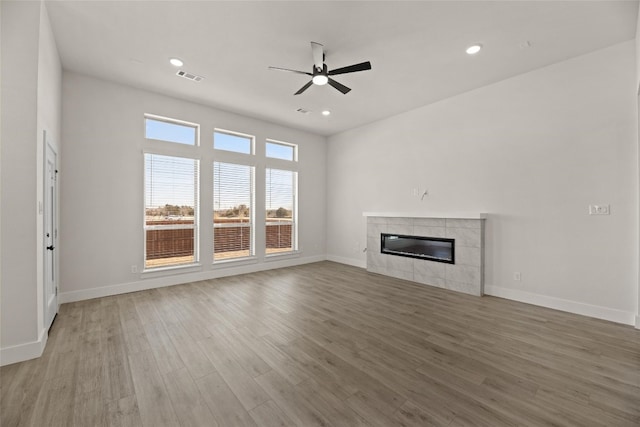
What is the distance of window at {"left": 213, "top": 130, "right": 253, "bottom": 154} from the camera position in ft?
17.9

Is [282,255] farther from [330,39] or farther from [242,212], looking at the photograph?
[330,39]

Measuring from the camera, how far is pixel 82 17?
285 cm

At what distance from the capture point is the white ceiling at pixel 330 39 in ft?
8.85

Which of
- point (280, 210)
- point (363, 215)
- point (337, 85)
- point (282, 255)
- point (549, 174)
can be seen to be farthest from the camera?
point (280, 210)

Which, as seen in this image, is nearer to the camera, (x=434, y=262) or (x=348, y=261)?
(x=434, y=262)

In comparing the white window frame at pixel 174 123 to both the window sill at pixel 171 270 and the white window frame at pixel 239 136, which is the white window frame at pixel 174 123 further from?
the window sill at pixel 171 270

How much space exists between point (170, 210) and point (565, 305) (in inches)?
248

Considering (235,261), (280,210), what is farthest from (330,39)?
(235,261)

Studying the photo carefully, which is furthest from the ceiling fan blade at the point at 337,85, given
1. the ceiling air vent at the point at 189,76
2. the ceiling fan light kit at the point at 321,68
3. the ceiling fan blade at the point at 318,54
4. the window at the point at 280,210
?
the window at the point at 280,210

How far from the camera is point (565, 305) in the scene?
11.8 ft

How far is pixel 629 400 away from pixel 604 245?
2.19 m

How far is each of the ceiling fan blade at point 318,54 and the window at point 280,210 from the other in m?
3.22

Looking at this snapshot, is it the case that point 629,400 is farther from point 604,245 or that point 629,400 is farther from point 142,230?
point 142,230

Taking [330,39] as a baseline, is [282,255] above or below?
below
